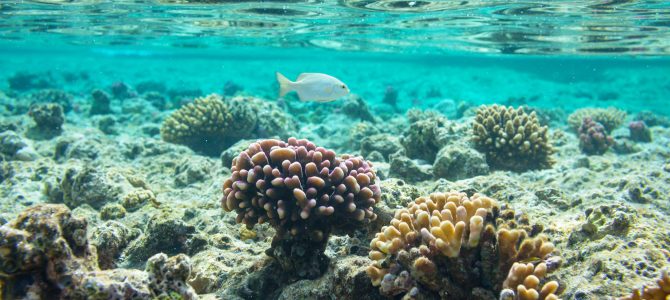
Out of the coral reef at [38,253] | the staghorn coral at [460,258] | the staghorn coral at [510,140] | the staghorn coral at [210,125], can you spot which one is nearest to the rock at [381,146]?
the staghorn coral at [510,140]

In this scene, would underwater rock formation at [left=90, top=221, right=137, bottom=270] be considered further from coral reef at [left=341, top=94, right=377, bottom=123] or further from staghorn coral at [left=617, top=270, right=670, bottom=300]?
coral reef at [left=341, top=94, right=377, bottom=123]

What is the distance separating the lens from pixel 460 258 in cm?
293

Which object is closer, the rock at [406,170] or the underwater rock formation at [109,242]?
the underwater rock formation at [109,242]

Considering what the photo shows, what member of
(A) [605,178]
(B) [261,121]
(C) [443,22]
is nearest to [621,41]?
(C) [443,22]

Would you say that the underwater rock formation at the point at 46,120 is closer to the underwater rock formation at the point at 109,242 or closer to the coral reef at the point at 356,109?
→ the coral reef at the point at 356,109

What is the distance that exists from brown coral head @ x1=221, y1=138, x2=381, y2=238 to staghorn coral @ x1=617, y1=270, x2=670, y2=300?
2002mm

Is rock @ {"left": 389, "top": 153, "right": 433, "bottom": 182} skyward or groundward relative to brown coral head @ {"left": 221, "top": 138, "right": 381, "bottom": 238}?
groundward

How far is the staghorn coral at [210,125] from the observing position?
32.8 ft

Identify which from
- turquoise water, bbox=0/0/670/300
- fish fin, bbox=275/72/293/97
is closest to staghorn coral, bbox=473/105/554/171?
turquoise water, bbox=0/0/670/300

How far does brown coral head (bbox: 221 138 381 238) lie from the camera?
3.52 metres

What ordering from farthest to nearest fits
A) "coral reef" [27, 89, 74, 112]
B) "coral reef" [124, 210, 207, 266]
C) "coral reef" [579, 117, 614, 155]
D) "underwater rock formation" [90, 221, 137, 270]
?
"coral reef" [27, 89, 74, 112] < "coral reef" [579, 117, 614, 155] < "coral reef" [124, 210, 207, 266] < "underwater rock formation" [90, 221, 137, 270]

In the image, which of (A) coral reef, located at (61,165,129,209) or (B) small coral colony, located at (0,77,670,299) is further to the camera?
(A) coral reef, located at (61,165,129,209)

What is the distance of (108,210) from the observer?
18.0 feet

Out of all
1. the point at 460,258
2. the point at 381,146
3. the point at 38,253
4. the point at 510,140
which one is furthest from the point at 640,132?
the point at 38,253
